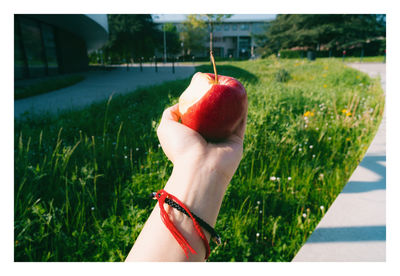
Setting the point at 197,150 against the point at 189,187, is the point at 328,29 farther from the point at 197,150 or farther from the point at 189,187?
the point at 189,187

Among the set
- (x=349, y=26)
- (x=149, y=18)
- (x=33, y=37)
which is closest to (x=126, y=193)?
(x=33, y=37)

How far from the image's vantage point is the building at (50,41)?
33.7 feet

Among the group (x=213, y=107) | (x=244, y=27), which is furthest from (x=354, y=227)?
(x=244, y=27)

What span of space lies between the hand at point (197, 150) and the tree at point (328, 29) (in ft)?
93.5

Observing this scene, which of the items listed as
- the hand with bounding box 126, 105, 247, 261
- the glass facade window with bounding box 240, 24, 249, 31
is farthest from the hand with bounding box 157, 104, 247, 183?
the glass facade window with bounding box 240, 24, 249, 31

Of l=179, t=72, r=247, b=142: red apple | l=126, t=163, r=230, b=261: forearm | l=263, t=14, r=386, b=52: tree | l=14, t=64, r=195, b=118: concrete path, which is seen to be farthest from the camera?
l=263, t=14, r=386, b=52: tree

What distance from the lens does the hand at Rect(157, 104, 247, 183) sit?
1137mm

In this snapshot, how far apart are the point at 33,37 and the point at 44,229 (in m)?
12.3

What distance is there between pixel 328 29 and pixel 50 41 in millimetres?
25174

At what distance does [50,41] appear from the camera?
13070mm

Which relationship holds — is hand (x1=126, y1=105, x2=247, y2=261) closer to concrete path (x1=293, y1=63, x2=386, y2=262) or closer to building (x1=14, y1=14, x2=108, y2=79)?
concrete path (x1=293, y1=63, x2=386, y2=262)

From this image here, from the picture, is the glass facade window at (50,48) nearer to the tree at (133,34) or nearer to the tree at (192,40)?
the tree at (133,34)

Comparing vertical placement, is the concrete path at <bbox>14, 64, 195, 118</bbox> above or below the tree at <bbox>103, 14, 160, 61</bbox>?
below

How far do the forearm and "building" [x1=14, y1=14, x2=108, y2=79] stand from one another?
11.5m
